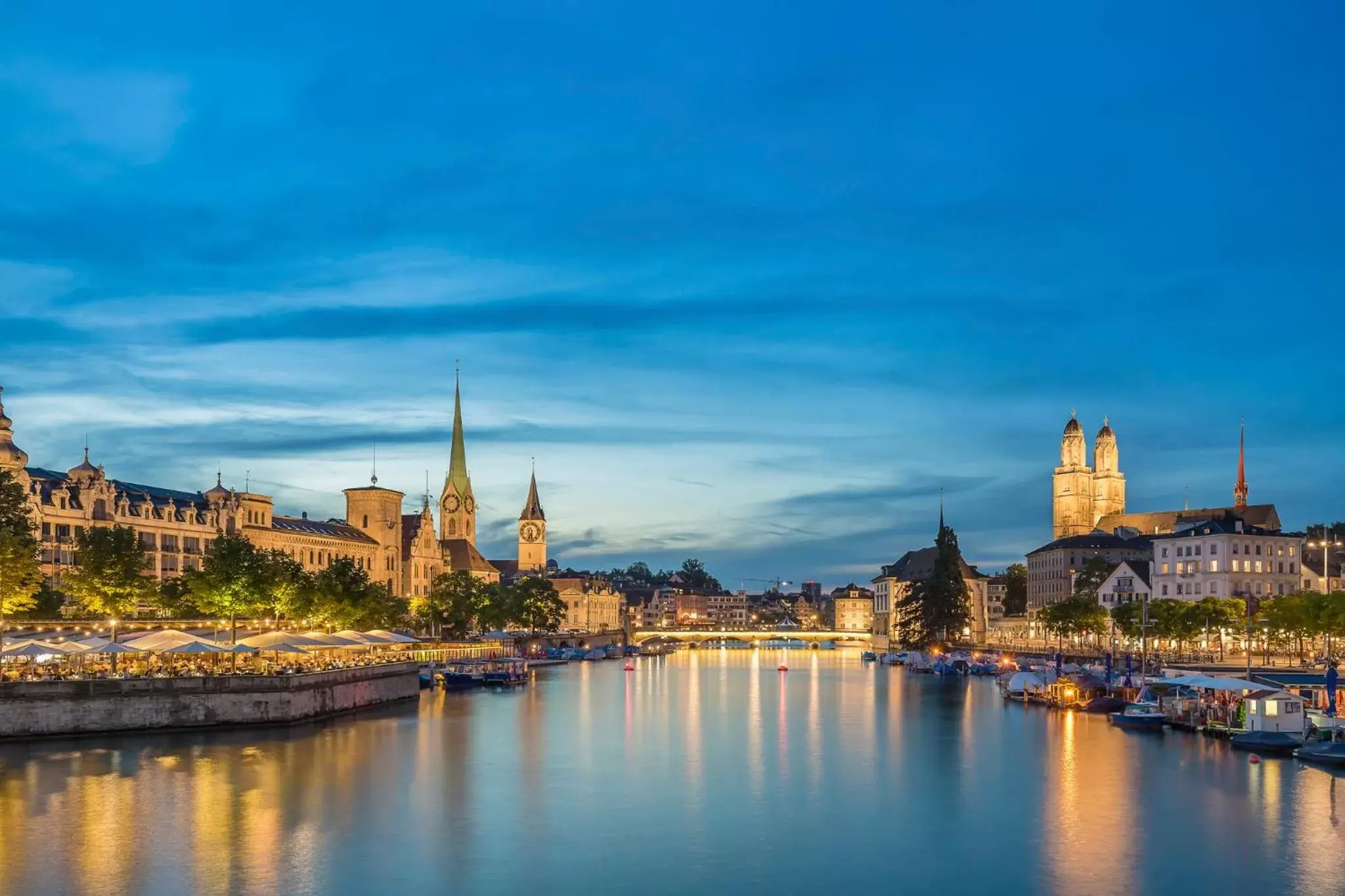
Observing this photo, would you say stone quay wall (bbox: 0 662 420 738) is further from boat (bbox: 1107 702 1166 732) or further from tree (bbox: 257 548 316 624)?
boat (bbox: 1107 702 1166 732)

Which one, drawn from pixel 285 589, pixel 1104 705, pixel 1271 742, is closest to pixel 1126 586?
pixel 1104 705

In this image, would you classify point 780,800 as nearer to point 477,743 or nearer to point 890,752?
point 890,752

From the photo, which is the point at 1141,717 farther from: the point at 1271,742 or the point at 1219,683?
the point at 1271,742

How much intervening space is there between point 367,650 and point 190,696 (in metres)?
41.2

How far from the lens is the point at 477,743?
73.6 metres

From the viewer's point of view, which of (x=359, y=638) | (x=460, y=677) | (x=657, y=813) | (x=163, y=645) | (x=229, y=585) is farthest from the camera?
(x=460, y=677)

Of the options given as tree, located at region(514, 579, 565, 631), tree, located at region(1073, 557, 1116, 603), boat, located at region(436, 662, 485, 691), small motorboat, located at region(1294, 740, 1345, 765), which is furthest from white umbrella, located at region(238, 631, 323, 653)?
tree, located at region(1073, 557, 1116, 603)

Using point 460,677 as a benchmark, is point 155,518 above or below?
above

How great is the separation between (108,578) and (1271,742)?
75.8 m

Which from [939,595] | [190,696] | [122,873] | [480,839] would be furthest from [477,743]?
[939,595]

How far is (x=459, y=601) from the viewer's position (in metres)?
168

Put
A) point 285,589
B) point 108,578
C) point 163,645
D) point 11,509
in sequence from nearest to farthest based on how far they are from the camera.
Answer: point 163,645 → point 11,509 → point 108,578 → point 285,589

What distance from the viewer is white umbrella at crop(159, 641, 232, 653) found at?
7338 cm

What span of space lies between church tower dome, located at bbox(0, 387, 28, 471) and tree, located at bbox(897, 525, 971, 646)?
116310 millimetres
